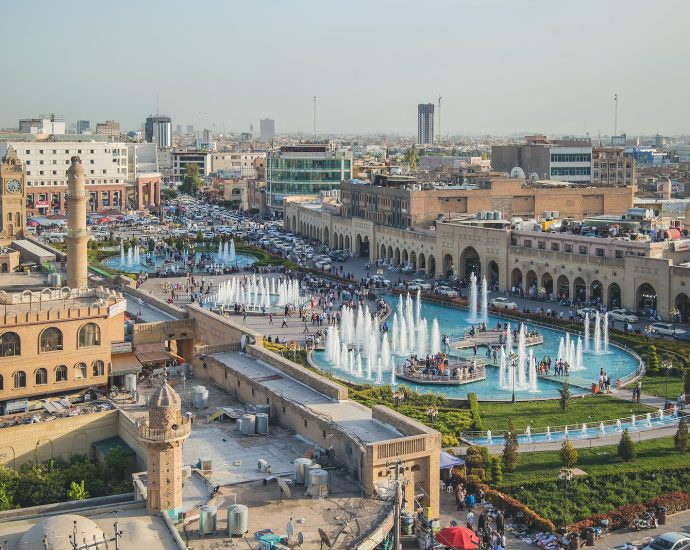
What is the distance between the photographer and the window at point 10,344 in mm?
31078

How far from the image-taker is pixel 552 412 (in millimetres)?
34562

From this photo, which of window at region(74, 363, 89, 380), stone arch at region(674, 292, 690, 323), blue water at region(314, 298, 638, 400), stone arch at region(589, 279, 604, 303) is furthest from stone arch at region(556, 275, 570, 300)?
window at region(74, 363, 89, 380)

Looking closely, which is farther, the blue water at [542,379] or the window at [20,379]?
the blue water at [542,379]

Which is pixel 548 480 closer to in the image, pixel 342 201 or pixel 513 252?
pixel 513 252

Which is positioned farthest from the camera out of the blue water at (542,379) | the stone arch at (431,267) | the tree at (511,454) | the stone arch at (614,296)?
the stone arch at (431,267)

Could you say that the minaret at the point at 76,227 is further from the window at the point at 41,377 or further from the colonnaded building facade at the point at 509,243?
the colonnaded building facade at the point at 509,243

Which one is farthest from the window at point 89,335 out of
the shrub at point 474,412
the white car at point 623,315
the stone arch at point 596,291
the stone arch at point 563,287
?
the stone arch at point 563,287

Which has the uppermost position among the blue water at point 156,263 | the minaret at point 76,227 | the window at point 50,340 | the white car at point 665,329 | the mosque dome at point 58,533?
the minaret at point 76,227

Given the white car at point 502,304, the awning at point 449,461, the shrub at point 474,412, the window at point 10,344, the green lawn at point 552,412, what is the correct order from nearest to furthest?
the awning at point 449,461
the window at point 10,344
the shrub at point 474,412
the green lawn at point 552,412
the white car at point 502,304

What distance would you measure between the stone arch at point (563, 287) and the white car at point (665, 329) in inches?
384

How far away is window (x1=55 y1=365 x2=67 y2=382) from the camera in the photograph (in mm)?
32250

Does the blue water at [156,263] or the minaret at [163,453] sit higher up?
the minaret at [163,453]

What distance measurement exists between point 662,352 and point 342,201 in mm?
49250

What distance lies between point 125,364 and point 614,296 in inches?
1238
